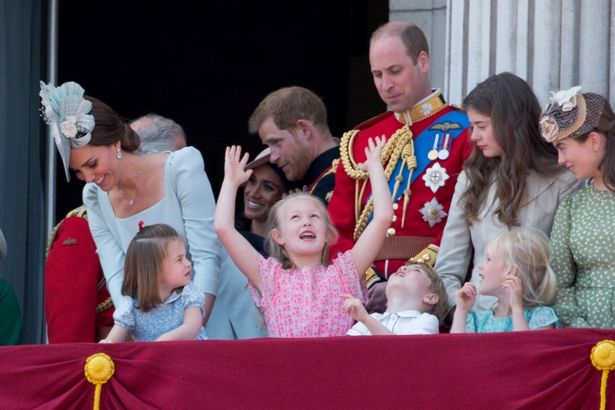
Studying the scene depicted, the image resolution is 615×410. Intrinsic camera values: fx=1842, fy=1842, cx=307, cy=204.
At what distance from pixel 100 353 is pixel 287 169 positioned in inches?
83.7

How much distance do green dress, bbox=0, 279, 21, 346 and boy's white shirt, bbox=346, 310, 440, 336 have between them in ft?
4.02

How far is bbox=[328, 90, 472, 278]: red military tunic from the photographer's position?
6.39m

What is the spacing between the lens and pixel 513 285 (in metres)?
5.60

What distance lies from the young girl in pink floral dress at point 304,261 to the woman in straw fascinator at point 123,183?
23 cm

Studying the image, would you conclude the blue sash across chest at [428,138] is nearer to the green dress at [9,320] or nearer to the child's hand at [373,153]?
the child's hand at [373,153]

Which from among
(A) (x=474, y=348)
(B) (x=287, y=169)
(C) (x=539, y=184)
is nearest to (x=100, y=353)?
(A) (x=474, y=348)

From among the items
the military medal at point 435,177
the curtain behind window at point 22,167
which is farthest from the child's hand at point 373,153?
the curtain behind window at point 22,167

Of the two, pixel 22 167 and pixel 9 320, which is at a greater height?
pixel 22 167

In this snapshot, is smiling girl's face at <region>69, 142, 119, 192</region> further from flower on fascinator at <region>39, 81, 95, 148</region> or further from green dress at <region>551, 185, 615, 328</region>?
green dress at <region>551, 185, 615, 328</region>

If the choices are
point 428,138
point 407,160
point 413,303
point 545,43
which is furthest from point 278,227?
point 545,43

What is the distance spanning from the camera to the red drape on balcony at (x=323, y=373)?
17.3 ft

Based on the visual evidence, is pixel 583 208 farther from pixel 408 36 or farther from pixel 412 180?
pixel 408 36

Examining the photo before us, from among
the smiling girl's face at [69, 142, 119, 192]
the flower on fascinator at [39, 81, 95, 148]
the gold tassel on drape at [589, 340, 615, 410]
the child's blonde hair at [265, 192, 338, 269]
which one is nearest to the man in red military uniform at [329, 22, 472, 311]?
the child's blonde hair at [265, 192, 338, 269]

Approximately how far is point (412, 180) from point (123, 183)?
101cm
